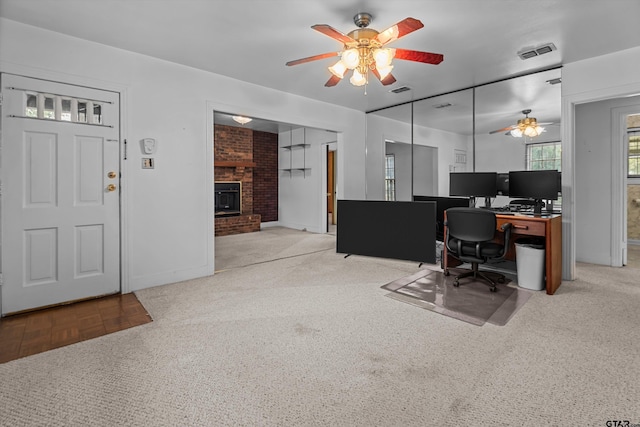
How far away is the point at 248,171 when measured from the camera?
7797 millimetres

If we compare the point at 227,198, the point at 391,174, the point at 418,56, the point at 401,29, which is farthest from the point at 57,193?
the point at 391,174

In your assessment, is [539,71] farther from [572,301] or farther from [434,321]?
[434,321]

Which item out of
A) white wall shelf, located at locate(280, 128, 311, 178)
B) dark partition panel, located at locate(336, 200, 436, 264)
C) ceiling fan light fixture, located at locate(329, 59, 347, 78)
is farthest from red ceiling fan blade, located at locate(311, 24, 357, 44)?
white wall shelf, located at locate(280, 128, 311, 178)

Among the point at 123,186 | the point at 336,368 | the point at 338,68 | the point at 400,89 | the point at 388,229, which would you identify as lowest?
the point at 336,368

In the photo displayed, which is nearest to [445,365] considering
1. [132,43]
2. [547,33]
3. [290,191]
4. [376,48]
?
[376,48]

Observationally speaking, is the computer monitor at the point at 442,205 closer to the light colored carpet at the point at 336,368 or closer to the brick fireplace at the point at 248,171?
the light colored carpet at the point at 336,368

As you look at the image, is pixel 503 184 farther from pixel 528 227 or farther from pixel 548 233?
pixel 548 233

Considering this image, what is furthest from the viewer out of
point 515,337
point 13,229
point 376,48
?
point 13,229

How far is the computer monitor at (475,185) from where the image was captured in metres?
4.12

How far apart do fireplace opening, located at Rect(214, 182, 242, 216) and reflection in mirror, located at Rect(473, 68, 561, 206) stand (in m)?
5.19

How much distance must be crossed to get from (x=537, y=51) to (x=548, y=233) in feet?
6.10

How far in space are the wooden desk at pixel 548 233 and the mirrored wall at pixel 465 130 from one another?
3.19ft

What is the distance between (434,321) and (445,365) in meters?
0.66

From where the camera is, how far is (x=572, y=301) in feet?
9.99
